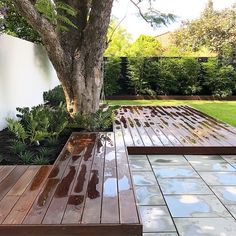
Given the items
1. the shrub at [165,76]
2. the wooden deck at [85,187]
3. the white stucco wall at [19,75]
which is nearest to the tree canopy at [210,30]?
the shrub at [165,76]

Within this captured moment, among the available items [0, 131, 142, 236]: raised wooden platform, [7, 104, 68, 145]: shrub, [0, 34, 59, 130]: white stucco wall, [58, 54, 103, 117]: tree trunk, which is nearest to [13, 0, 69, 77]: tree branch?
[58, 54, 103, 117]: tree trunk

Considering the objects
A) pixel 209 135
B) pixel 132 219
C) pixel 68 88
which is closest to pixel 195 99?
pixel 209 135

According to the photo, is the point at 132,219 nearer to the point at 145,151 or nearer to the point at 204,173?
the point at 204,173

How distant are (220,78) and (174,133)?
6.52 m

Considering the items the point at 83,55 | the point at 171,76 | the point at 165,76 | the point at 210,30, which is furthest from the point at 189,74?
the point at 210,30

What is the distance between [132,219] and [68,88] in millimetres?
3143

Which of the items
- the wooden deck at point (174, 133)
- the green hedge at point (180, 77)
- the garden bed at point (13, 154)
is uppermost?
the green hedge at point (180, 77)

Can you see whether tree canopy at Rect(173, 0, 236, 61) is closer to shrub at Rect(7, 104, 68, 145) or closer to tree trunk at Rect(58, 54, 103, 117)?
tree trunk at Rect(58, 54, 103, 117)

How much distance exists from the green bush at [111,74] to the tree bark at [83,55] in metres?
5.78

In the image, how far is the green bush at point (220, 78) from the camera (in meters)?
10.8

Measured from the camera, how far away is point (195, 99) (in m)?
10.9

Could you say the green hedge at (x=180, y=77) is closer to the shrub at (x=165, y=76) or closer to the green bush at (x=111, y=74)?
the shrub at (x=165, y=76)

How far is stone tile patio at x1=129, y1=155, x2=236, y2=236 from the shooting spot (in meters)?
2.34

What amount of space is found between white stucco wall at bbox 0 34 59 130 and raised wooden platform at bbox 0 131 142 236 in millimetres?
1834
